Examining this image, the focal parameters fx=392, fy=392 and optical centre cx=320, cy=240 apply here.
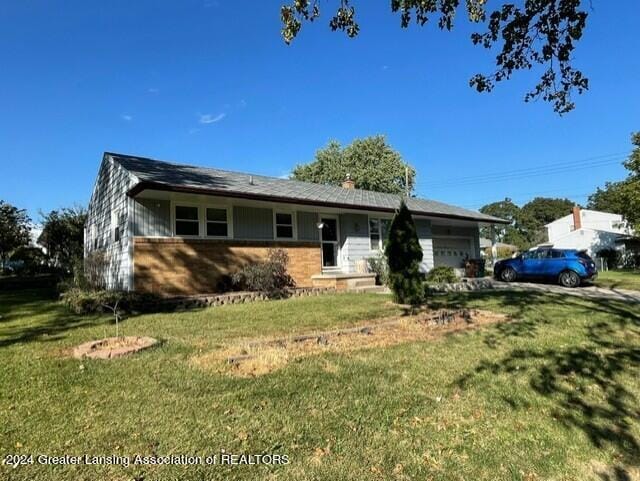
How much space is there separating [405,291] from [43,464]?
7294 millimetres

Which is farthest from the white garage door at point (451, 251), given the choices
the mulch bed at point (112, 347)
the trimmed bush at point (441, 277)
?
the mulch bed at point (112, 347)

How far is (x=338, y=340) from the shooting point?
616 cm

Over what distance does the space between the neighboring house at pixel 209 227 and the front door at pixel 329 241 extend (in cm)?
4

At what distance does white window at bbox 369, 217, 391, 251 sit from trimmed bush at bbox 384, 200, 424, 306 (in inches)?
318

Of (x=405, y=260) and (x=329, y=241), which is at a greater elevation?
(x=329, y=241)

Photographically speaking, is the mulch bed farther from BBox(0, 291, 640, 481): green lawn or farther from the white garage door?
the white garage door

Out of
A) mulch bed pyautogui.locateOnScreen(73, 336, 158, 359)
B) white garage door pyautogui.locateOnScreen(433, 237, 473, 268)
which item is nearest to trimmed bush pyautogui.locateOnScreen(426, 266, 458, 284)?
white garage door pyautogui.locateOnScreen(433, 237, 473, 268)

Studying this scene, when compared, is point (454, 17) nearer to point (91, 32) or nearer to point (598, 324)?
point (598, 324)

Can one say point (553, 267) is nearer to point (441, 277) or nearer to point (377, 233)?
point (441, 277)

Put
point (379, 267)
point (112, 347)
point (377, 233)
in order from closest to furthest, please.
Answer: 1. point (112, 347)
2. point (379, 267)
3. point (377, 233)

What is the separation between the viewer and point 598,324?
762cm

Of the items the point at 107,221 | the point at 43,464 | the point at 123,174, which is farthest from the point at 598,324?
the point at 107,221

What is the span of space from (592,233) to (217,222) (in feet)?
128

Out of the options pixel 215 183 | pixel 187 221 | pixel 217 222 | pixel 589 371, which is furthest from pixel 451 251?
pixel 589 371
